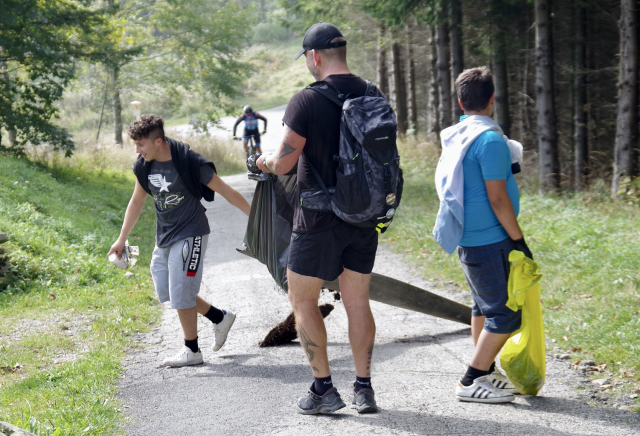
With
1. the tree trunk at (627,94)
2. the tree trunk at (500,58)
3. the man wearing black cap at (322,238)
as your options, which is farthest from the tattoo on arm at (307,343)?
the tree trunk at (500,58)

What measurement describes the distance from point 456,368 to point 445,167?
5.20 feet

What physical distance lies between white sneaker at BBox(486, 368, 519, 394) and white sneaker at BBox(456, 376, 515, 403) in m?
0.05

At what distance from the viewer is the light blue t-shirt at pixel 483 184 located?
3.57 metres

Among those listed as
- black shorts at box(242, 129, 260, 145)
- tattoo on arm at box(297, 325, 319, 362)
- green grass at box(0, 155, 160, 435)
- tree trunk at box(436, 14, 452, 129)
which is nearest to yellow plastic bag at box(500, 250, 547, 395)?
tattoo on arm at box(297, 325, 319, 362)

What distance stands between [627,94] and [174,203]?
28.0 feet

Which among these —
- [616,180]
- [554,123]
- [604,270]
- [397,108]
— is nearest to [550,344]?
[604,270]

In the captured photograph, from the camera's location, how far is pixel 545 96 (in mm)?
12023

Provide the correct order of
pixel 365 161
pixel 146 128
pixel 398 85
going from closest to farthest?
pixel 365 161, pixel 146 128, pixel 398 85

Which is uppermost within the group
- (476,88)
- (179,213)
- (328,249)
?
(476,88)

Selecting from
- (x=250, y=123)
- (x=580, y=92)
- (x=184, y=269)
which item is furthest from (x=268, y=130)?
(x=184, y=269)

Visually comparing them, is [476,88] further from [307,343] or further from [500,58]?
[500,58]

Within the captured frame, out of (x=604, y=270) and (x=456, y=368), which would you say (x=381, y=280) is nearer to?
(x=456, y=368)

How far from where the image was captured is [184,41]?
26.6 metres

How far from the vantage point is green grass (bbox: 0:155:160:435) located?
3.96 meters
